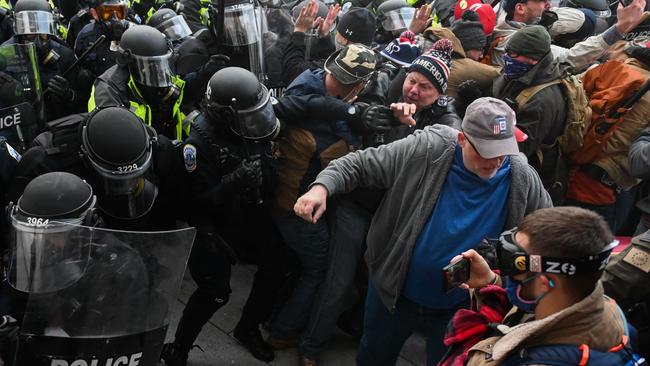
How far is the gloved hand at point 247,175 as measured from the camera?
10.8 feet

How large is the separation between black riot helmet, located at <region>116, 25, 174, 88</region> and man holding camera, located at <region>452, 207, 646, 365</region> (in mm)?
2894

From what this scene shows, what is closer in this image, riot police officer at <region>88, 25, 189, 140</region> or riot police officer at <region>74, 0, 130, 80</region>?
riot police officer at <region>88, 25, 189, 140</region>

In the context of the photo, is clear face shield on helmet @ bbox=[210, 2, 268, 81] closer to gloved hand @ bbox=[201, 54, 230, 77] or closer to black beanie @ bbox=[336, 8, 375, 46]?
gloved hand @ bbox=[201, 54, 230, 77]

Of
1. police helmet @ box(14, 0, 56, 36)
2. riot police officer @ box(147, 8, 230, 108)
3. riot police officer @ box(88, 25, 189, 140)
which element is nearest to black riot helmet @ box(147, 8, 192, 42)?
riot police officer @ box(147, 8, 230, 108)

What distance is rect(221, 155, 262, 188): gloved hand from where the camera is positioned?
3.29 meters

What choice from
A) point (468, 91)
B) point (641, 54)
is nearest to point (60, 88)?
point (468, 91)

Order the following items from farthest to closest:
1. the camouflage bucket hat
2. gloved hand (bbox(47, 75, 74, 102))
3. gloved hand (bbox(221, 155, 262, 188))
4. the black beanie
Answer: the black beanie < gloved hand (bbox(47, 75, 74, 102)) < the camouflage bucket hat < gloved hand (bbox(221, 155, 262, 188))

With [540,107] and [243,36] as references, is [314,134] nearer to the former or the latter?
[540,107]

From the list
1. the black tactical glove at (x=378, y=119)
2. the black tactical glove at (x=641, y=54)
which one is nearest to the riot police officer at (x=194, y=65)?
the black tactical glove at (x=378, y=119)

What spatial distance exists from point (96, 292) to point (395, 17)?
4725 mm

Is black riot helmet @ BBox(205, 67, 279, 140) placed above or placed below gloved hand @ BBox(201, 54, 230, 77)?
above

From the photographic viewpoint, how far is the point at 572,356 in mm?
1698

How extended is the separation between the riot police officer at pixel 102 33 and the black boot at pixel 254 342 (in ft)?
8.62

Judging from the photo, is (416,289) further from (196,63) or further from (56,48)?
(56,48)
